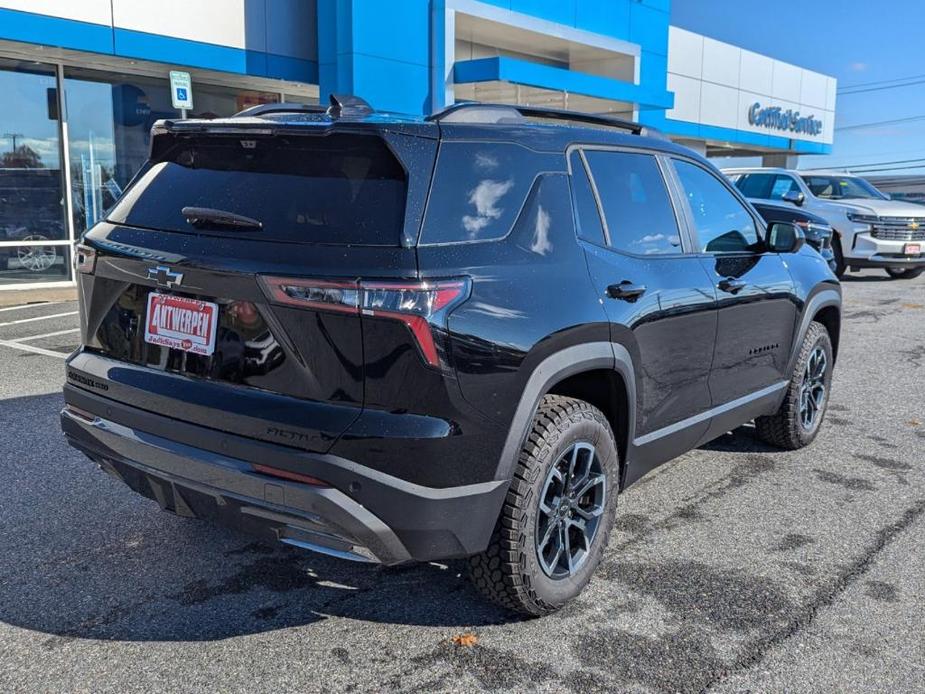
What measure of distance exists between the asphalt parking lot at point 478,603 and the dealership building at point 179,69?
7.13m

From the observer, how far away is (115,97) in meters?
14.0

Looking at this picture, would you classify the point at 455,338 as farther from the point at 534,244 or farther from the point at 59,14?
the point at 59,14

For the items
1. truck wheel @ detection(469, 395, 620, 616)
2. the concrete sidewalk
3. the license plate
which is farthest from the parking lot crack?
the concrete sidewalk

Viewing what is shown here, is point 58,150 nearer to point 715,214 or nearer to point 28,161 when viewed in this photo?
point 28,161

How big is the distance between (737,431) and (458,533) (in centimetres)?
357

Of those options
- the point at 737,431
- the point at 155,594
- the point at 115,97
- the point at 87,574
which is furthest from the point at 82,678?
the point at 115,97

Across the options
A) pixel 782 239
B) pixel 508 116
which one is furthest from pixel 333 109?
pixel 782 239

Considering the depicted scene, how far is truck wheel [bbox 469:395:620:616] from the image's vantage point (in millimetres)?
3111

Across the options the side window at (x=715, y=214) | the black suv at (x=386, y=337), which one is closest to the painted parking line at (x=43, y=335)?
the black suv at (x=386, y=337)

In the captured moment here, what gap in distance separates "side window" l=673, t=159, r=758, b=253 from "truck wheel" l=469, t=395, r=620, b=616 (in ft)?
4.67

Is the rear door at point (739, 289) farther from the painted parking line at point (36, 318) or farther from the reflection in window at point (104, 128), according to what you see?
the reflection in window at point (104, 128)

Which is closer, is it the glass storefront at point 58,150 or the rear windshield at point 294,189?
the rear windshield at point 294,189

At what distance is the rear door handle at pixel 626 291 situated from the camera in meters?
3.51

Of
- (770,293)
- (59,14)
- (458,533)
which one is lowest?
(458,533)
